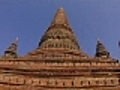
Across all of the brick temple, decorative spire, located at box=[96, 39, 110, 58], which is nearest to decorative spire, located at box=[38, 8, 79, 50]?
the brick temple

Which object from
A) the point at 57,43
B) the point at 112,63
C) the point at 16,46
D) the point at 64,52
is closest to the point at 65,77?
the point at 112,63

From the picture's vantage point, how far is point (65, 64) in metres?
23.2

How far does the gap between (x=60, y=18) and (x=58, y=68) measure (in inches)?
680

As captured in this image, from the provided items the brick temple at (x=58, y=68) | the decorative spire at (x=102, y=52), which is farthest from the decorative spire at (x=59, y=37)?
the decorative spire at (x=102, y=52)

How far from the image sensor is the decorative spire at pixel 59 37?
30906 mm

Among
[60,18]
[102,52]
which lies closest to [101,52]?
[102,52]

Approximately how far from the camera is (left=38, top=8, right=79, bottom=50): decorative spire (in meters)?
30.9

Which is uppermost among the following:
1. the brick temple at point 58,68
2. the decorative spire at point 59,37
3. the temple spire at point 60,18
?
the temple spire at point 60,18

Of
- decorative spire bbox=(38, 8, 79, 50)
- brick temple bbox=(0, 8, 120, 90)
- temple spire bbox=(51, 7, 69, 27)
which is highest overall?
temple spire bbox=(51, 7, 69, 27)

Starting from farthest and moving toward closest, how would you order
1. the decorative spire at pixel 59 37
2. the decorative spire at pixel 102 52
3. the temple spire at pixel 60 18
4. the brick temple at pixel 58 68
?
the temple spire at pixel 60 18
the decorative spire at pixel 59 37
the decorative spire at pixel 102 52
the brick temple at pixel 58 68

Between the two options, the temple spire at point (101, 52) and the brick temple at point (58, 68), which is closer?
the brick temple at point (58, 68)

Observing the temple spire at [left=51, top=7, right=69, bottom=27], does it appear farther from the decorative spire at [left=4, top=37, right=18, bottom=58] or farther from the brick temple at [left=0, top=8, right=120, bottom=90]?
the decorative spire at [left=4, top=37, right=18, bottom=58]

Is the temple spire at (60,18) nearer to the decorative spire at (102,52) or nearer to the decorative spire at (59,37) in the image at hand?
the decorative spire at (59,37)

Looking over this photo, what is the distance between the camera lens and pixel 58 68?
2227 centimetres
